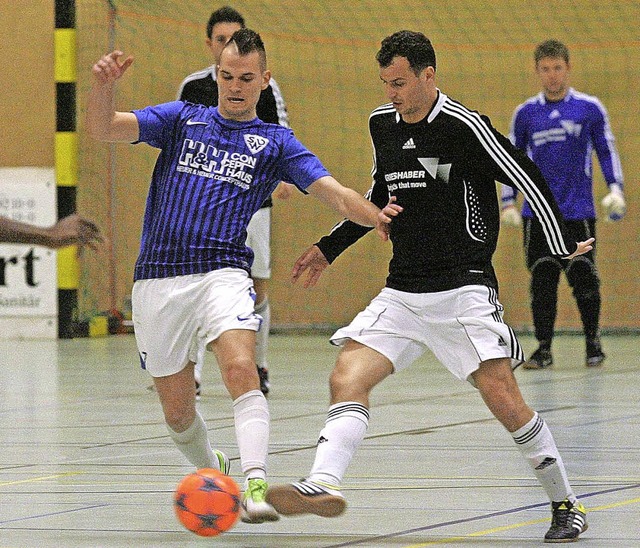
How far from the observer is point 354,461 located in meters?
5.84

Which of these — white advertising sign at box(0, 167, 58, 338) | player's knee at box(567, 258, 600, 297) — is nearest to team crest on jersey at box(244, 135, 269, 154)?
player's knee at box(567, 258, 600, 297)

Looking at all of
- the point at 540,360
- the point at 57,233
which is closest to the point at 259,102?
the point at 540,360

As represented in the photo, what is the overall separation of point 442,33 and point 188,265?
9.58 metres

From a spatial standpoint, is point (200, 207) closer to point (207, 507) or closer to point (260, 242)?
point (207, 507)

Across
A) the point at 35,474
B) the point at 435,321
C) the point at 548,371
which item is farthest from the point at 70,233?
the point at 548,371

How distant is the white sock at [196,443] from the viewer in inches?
194

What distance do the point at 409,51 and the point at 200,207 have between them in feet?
3.06

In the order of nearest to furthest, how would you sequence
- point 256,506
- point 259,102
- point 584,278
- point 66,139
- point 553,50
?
point 256,506 → point 259,102 → point 553,50 → point 584,278 → point 66,139

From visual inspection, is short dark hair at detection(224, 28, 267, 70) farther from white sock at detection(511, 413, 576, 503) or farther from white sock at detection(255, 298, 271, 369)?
white sock at detection(255, 298, 271, 369)

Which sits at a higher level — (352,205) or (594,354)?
(352,205)

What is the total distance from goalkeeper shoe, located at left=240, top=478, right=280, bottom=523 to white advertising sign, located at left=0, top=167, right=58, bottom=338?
9573mm

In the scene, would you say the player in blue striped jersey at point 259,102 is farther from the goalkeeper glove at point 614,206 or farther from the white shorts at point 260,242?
the goalkeeper glove at point 614,206

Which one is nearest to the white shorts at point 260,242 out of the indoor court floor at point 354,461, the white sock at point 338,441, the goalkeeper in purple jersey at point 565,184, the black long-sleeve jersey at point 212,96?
the black long-sleeve jersey at point 212,96

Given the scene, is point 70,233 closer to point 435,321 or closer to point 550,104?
point 435,321
